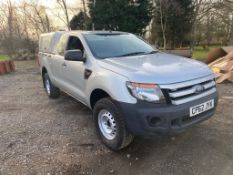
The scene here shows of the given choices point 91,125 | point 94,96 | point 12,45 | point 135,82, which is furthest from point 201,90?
point 12,45

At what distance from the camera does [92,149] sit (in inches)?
132

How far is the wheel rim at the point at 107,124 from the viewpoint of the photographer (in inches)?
125

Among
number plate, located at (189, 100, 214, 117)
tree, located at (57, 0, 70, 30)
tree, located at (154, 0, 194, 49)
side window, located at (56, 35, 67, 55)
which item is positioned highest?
tree, located at (57, 0, 70, 30)

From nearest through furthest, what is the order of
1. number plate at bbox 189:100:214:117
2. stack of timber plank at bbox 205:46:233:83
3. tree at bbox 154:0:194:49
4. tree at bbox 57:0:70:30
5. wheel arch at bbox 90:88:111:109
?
number plate at bbox 189:100:214:117 < wheel arch at bbox 90:88:111:109 < stack of timber plank at bbox 205:46:233:83 < tree at bbox 154:0:194:49 < tree at bbox 57:0:70:30

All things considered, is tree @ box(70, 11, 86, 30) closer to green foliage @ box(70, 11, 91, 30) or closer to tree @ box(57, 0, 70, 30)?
green foliage @ box(70, 11, 91, 30)

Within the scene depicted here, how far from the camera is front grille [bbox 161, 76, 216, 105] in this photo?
2.63m

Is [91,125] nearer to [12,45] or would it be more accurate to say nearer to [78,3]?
[12,45]

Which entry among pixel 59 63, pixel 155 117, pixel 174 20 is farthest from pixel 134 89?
pixel 174 20

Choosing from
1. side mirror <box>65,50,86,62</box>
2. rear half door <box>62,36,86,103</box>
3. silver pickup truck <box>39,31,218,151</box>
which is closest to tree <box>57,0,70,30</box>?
rear half door <box>62,36,86,103</box>

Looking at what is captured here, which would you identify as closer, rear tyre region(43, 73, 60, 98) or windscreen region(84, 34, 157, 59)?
windscreen region(84, 34, 157, 59)

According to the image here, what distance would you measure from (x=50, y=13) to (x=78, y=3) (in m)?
2.90

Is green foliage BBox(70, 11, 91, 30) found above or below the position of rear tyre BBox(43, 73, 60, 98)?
above

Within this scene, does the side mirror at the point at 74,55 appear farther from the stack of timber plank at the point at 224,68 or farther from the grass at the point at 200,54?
the grass at the point at 200,54

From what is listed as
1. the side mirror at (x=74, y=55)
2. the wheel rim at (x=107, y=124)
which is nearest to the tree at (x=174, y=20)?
the side mirror at (x=74, y=55)
